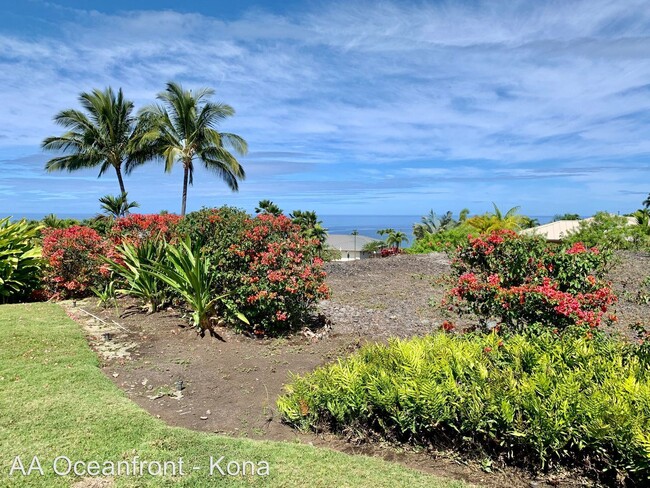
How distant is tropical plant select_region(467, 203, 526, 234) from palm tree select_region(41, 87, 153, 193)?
724 inches

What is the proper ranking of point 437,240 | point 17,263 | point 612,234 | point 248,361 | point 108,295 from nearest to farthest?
point 248,361, point 108,295, point 17,263, point 612,234, point 437,240

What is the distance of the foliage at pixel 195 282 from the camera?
6055 millimetres

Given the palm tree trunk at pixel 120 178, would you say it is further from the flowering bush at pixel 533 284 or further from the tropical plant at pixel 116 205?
the flowering bush at pixel 533 284

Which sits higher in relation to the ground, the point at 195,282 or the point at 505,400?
the point at 195,282

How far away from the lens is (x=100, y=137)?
27.7 meters

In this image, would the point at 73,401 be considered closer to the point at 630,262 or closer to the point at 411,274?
the point at 411,274

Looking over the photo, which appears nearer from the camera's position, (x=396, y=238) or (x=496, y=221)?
(x=496, y=221)

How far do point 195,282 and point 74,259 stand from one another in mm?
3970

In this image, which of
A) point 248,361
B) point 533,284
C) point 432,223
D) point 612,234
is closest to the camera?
point 533,284

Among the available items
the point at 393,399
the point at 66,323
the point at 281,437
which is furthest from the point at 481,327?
the point at 66,323

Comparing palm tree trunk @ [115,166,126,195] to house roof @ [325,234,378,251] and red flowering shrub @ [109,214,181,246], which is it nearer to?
house roof @ [325,234,378,251]

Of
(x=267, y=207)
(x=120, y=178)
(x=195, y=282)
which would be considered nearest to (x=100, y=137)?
(x=120, y=178)

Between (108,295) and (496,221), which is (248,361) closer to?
(108,295)

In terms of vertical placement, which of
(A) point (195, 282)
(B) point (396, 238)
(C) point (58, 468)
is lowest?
(C) point (58, 468)
